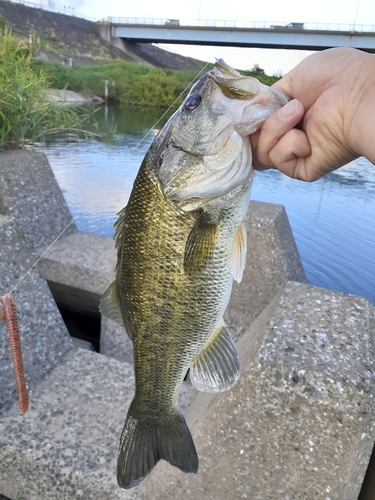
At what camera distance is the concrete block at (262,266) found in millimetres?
2816

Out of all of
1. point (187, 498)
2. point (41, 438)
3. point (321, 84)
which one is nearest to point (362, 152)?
→ point (321, 84)

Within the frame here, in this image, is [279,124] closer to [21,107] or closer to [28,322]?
[28,322]

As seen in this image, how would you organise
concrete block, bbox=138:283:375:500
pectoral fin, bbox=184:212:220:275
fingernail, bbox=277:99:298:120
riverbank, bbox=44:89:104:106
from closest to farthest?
fingernail, bbox=277:99:298:120 → pectoral fin, bbox=184:212:220:275 → concrete block, bbox=138:283:375:500 → riverbank, bbox=44:89:104:106

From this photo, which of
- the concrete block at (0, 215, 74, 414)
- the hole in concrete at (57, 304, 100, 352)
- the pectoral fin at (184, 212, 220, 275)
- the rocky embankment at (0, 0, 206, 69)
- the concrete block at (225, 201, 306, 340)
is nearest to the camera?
the pectoral fin at (184, 212, 220, 275)

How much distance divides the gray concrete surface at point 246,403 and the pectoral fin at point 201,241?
0.67 m

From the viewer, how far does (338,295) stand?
7.15ft

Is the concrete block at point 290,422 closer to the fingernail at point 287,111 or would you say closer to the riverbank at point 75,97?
the fingernail at point 287,111

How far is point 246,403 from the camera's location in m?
1.73

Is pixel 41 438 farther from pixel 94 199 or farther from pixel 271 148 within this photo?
pixel 94 199

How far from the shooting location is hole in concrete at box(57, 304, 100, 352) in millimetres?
4180

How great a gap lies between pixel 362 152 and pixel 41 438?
218 cm

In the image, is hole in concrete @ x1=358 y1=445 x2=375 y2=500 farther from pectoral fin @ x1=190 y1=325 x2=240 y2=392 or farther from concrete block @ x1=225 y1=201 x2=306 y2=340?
concrete block @ x1=225 y1=201 x2=306 y2=340

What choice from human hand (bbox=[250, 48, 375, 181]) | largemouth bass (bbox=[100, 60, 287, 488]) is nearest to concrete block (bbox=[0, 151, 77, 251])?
largemouth bass (bbox=[100, 60, 287, 488])

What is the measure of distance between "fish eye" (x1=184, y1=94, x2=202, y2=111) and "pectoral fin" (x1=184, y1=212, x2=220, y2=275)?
344mm
